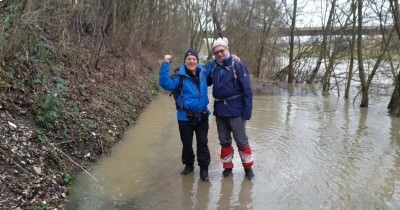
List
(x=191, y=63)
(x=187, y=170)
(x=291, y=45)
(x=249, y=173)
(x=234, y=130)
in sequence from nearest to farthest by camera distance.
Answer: (x=191, y=63), (x=234, y=130), (x=249, y=173), (x=187, y=170), (x=291, y=45)

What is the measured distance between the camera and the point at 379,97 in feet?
57.8

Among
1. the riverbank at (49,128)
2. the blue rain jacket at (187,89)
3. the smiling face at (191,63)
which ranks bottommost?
the riverbank at (49,128)

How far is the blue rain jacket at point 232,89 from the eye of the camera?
569cm

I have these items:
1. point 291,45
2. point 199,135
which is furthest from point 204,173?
point 291,45

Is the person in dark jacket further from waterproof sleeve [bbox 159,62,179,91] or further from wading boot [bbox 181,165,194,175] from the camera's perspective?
wading boot [bbox 181,165,194,175]

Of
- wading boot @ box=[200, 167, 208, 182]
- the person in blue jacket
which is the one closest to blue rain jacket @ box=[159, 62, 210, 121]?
the person in blue jacket

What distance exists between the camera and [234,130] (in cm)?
589

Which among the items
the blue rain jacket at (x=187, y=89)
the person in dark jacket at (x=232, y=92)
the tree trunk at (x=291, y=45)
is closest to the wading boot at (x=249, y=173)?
the person in dark jacket at (x=232, y=92)

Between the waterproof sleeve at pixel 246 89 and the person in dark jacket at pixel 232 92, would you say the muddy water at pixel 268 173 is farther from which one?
the waterproof sleeve at pixel 246 89

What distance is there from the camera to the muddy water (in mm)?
5133

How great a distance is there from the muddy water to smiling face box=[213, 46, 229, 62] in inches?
66.0

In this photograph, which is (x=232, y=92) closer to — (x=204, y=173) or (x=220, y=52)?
(x=220, y=52)

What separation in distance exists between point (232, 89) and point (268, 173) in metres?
1.41

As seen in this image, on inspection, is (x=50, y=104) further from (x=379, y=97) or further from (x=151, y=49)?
(x=151, y=49)
